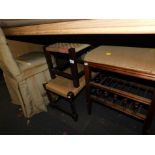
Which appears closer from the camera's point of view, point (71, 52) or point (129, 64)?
point (129, 64)

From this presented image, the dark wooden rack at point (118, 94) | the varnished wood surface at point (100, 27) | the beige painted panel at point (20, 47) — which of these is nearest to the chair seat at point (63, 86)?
the dark wooden rack at point (118, 94)

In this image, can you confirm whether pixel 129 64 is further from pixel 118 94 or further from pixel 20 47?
pixel 20 47

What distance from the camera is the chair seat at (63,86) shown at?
113 centimetres

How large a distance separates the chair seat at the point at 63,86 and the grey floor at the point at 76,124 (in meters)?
0.31

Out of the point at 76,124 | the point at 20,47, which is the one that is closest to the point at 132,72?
the point at 76,124

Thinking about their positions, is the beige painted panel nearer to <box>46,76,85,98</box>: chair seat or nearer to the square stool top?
<box>46,76,85,98</box>: chair seat

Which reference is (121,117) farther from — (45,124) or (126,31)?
(126,31)

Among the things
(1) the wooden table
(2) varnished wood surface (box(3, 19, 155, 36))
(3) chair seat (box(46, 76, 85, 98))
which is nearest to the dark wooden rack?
(1) the wooden table

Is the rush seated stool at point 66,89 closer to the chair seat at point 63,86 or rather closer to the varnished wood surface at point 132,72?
the chair seat at point 63,86

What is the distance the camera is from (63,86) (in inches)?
46.4

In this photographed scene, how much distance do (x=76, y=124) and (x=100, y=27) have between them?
36.5 inches

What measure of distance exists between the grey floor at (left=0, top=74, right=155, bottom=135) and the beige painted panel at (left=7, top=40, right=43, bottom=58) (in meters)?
0.67

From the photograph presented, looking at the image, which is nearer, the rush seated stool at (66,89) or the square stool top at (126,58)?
the square stool top at (126,58)

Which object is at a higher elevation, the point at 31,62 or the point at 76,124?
the point at 31,62
